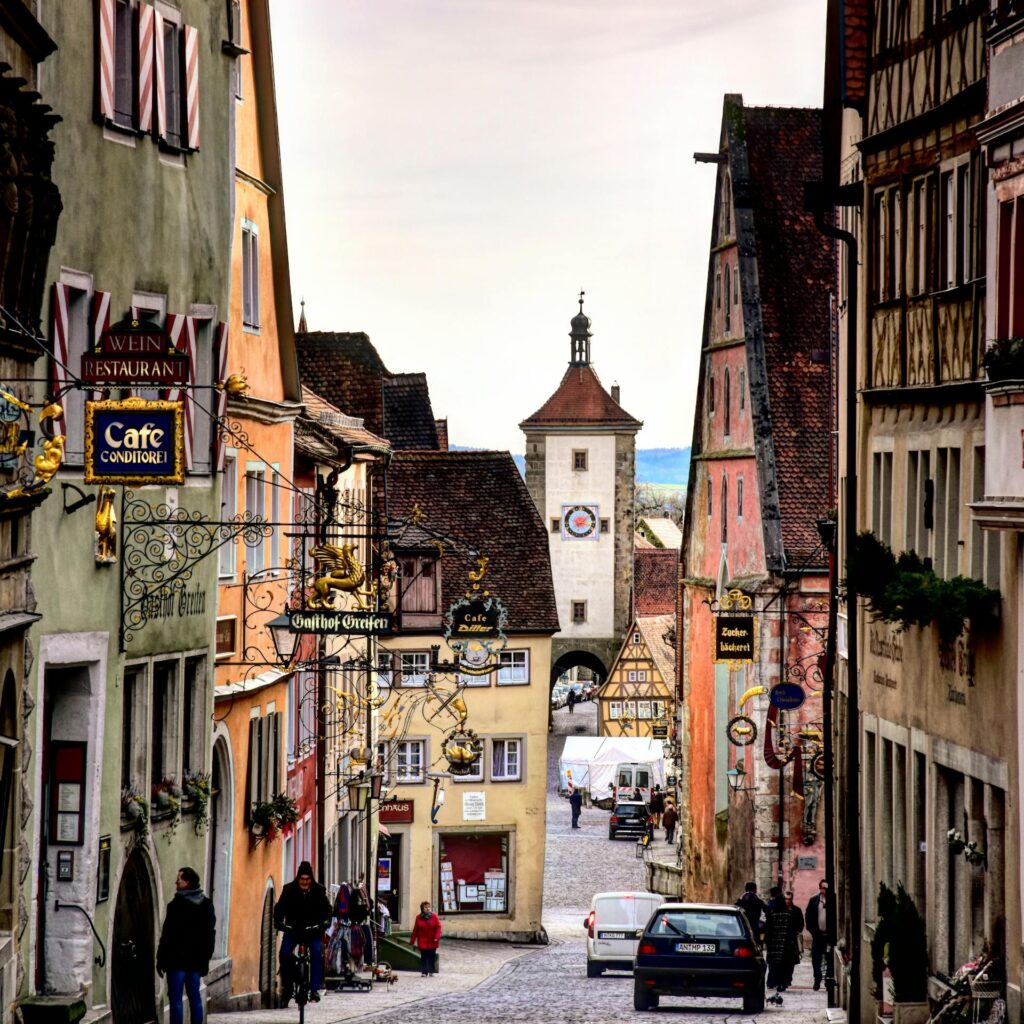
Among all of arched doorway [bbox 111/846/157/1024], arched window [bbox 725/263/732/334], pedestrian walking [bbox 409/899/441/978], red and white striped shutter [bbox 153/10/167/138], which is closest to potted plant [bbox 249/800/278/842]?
arched doorway [bbox 111/846/157/1024]

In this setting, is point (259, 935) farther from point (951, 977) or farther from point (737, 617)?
point (951, 977)

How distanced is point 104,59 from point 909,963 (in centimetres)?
988

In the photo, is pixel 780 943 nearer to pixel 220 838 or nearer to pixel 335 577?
pixel 220 838

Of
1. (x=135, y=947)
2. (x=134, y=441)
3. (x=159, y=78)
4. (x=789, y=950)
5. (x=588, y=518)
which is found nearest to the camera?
(x=134, y=441)

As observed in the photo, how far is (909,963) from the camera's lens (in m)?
18.9

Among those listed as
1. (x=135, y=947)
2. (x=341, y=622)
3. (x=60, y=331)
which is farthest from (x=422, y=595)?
(x=60, y=331)

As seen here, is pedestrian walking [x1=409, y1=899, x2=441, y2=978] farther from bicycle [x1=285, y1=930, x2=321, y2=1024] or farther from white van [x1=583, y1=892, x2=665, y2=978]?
bicycle [x1=285, y1=930, x2=321, y2=1024]

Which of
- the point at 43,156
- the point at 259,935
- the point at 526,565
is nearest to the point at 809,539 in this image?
the point at 526,565

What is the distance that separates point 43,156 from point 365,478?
25260mm

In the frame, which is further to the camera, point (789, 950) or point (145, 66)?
point (789, 950)

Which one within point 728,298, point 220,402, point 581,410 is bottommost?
point 220,402

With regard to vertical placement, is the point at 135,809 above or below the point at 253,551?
below

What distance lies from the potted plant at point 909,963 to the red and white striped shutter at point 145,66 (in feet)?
30.2

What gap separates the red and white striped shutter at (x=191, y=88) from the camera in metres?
21.5
